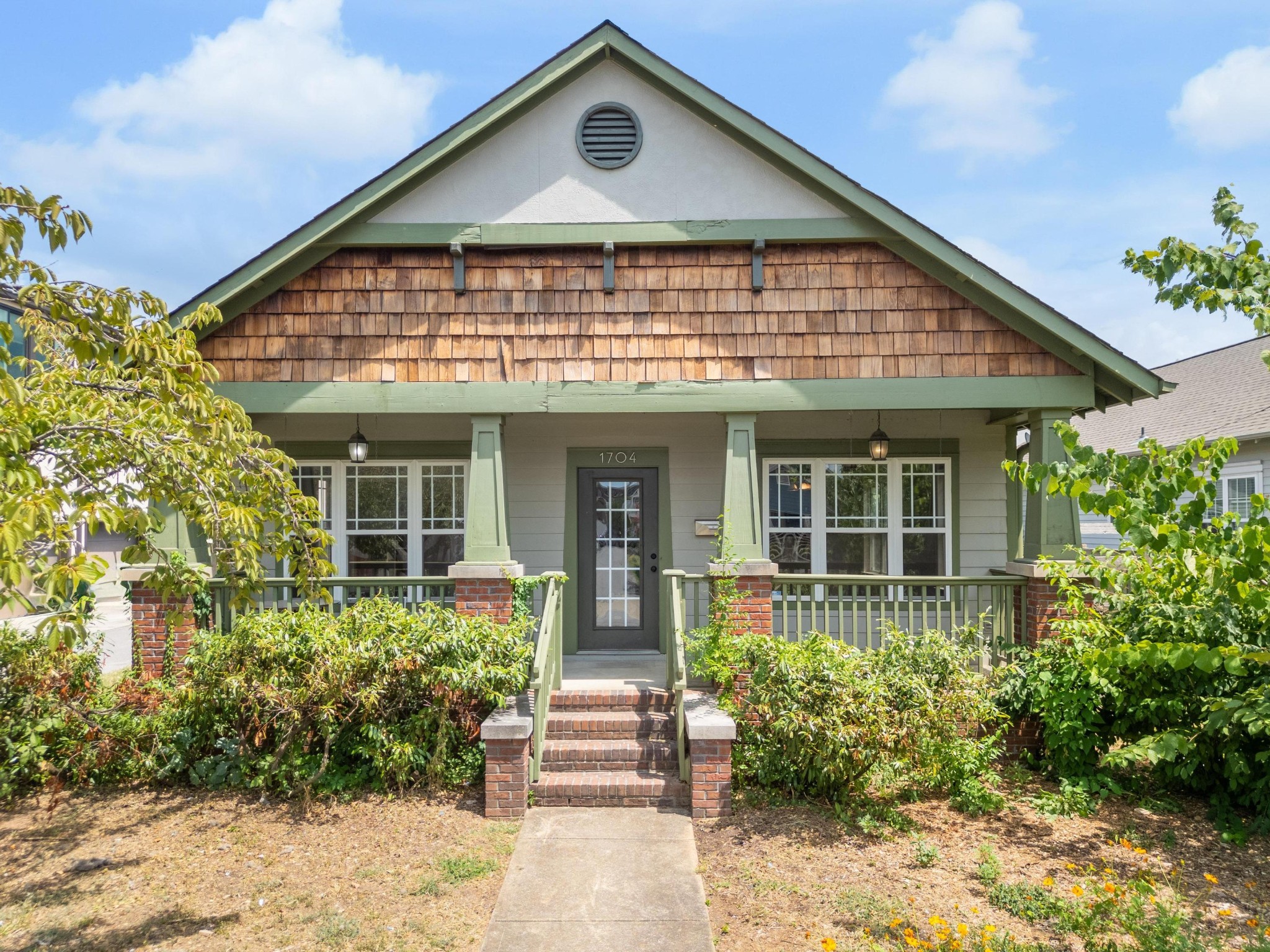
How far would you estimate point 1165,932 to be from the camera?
3898 millimetres

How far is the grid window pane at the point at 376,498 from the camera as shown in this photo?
902cm

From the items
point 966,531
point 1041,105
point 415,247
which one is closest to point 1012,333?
point 966,531

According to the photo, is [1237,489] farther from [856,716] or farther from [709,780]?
[709,780]

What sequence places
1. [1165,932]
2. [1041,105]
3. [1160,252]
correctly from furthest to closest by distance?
1. [1041,105]
2. [1160,252]
3. [1165,932]

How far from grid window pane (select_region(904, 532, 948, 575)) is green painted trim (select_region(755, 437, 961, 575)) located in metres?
0.15

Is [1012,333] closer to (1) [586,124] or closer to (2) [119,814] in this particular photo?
(1) [586,124]

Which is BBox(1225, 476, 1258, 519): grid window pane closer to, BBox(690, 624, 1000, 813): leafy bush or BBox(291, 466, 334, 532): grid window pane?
BBox(690, 624, 1000, 813): leafy bush

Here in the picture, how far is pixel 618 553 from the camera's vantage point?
29.7 feet

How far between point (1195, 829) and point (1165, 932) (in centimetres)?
215

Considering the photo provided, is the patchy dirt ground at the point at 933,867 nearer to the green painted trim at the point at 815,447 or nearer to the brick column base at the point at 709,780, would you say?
the brick column base at the point at 709,780

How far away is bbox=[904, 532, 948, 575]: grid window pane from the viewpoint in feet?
29.2

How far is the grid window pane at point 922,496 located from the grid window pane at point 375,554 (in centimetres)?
568

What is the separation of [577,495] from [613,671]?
2080 mm

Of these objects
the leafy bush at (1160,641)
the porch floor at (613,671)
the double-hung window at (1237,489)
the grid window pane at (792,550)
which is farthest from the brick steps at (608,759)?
the double-hung window at (1237,489)
